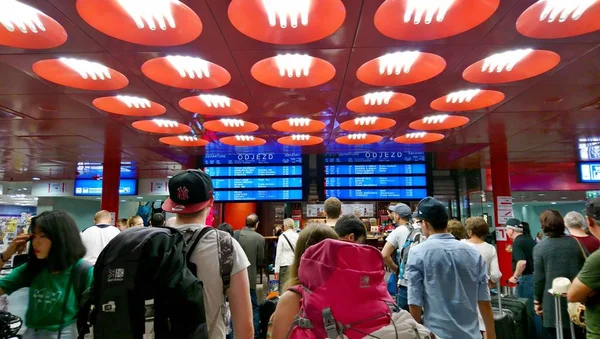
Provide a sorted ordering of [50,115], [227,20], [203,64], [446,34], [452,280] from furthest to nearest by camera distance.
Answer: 1. [50,115]
2. [203,64]
3. [446,34]
4. [227,20]
5. [452,280]

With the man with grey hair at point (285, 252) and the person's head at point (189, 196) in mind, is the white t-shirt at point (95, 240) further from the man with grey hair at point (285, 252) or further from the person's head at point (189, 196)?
the person's head at point (189, 196)

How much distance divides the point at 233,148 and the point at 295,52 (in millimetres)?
3697

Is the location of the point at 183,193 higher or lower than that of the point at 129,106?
lower

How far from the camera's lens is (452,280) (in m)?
2.10

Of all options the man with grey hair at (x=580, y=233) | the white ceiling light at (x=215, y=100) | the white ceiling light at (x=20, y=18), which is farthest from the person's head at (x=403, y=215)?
the white ceiling light at (x=20, y=18)

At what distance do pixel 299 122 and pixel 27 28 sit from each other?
3.18 metres

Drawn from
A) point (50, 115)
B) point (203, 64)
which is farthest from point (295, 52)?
point (50, 115)

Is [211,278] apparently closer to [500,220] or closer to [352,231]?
[352,231]

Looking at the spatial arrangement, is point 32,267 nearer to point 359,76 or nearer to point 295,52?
point 295,52

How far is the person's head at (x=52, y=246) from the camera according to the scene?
181cm

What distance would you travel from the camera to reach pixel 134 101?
445 centimetres

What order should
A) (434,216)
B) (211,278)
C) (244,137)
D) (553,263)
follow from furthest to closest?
1. (244,137)
2. (553,263)
3. (434,216)
4. (211,278)

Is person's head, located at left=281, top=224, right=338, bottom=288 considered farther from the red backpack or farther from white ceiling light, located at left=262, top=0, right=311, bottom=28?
white ceiling light, located at left=262, top=0, right=311, bottom=28

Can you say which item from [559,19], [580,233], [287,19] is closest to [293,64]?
[287,19]
